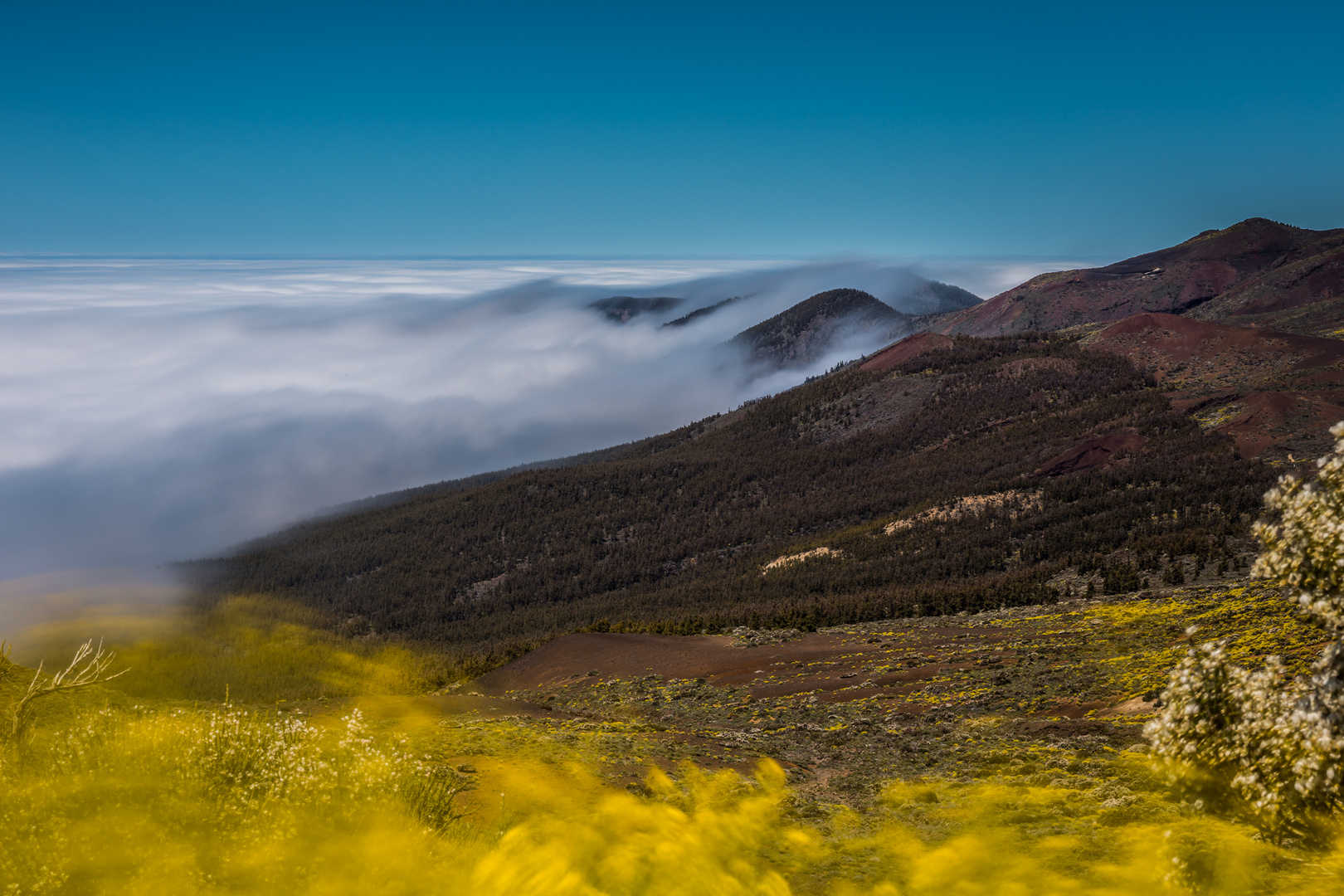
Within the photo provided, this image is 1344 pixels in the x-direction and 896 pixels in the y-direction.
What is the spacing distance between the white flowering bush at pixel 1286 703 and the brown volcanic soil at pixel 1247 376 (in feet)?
189

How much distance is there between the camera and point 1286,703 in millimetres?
9039

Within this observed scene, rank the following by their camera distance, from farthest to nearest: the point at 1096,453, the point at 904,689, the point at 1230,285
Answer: the point at 1230,285, the point at 1096,453, the point at 904,689

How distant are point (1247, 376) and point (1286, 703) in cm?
10575

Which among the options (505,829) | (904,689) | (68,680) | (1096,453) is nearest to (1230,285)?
(1096,453)

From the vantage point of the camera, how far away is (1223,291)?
16788 cm

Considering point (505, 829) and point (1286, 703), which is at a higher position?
point (1286, 703)

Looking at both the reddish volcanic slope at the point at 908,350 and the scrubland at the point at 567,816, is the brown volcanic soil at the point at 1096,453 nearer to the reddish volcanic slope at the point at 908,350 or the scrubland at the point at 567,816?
the scrubland at the point at 567,816

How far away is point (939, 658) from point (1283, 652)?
39.4 ft

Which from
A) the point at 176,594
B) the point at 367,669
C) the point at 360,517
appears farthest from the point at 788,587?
the point at 360,517

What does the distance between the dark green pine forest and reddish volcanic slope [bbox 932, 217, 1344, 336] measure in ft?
114

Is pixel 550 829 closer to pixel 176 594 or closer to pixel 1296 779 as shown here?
pixel 1296 779

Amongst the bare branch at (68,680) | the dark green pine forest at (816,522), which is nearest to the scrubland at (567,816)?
the bare branch at (68,680)

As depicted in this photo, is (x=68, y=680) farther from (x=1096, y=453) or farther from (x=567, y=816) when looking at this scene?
(x=1096, y=453)

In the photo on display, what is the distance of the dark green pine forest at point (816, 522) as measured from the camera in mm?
51562
